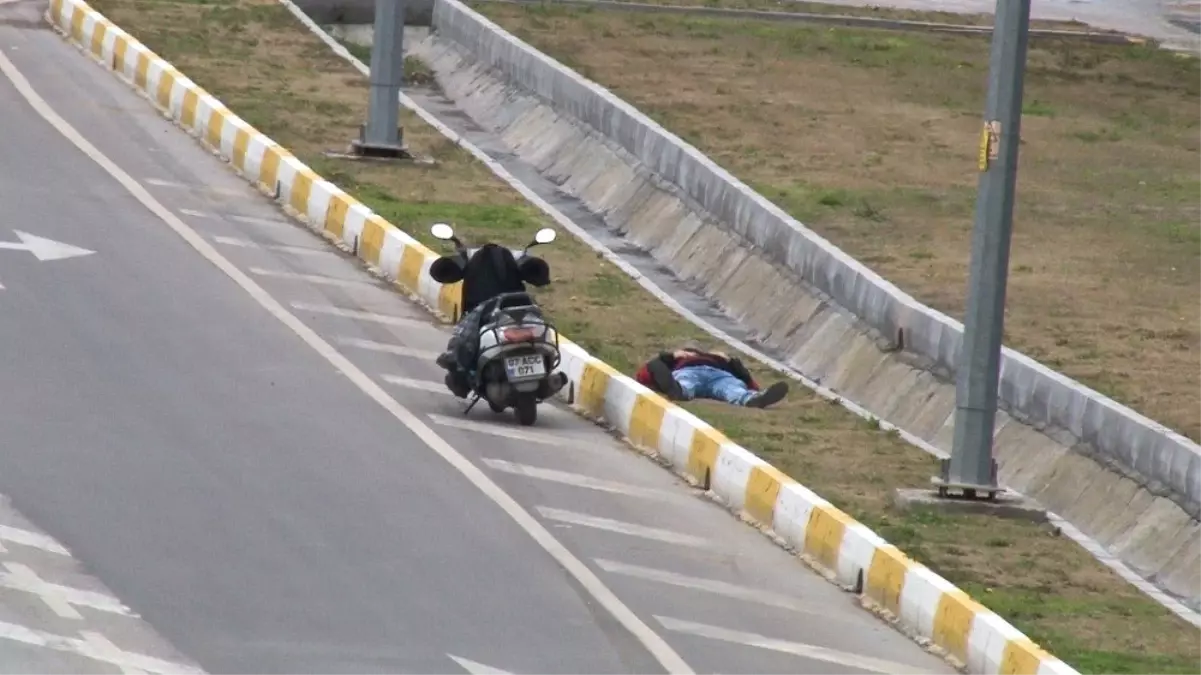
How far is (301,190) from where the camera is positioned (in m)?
22.8

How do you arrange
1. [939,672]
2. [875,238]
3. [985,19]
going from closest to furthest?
1. [939,672]
2. [875,238]
3. [985,19]

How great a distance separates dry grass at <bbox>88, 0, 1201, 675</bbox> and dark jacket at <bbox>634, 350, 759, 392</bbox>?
0.39m

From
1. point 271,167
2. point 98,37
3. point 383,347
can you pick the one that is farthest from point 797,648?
point 98,37

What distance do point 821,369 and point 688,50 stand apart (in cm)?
1381

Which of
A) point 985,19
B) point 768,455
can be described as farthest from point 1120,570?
point 985,19

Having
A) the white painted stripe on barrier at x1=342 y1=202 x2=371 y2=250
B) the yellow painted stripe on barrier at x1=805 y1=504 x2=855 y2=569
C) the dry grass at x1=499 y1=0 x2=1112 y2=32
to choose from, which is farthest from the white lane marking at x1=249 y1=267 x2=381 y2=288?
the dry grass at x1=499 y1=0 x2=1112 y2=32

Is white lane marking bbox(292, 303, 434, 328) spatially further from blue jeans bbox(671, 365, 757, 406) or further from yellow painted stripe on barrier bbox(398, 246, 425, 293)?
blue jeans bbox(671, 365, 757, 406)

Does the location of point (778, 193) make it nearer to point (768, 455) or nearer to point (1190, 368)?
point (1190, 368)

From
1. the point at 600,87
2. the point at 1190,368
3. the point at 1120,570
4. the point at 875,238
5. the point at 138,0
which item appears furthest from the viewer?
the point at 138,0

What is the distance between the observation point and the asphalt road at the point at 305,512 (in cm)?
1171

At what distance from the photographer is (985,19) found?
1594 inches

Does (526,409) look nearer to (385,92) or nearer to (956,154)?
(385,92)

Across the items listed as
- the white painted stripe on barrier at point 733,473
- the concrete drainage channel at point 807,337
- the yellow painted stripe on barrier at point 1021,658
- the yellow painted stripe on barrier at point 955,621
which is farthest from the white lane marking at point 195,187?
the yellow painted stripe on barrier at point 1021,658

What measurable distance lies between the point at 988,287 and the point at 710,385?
112 inches
